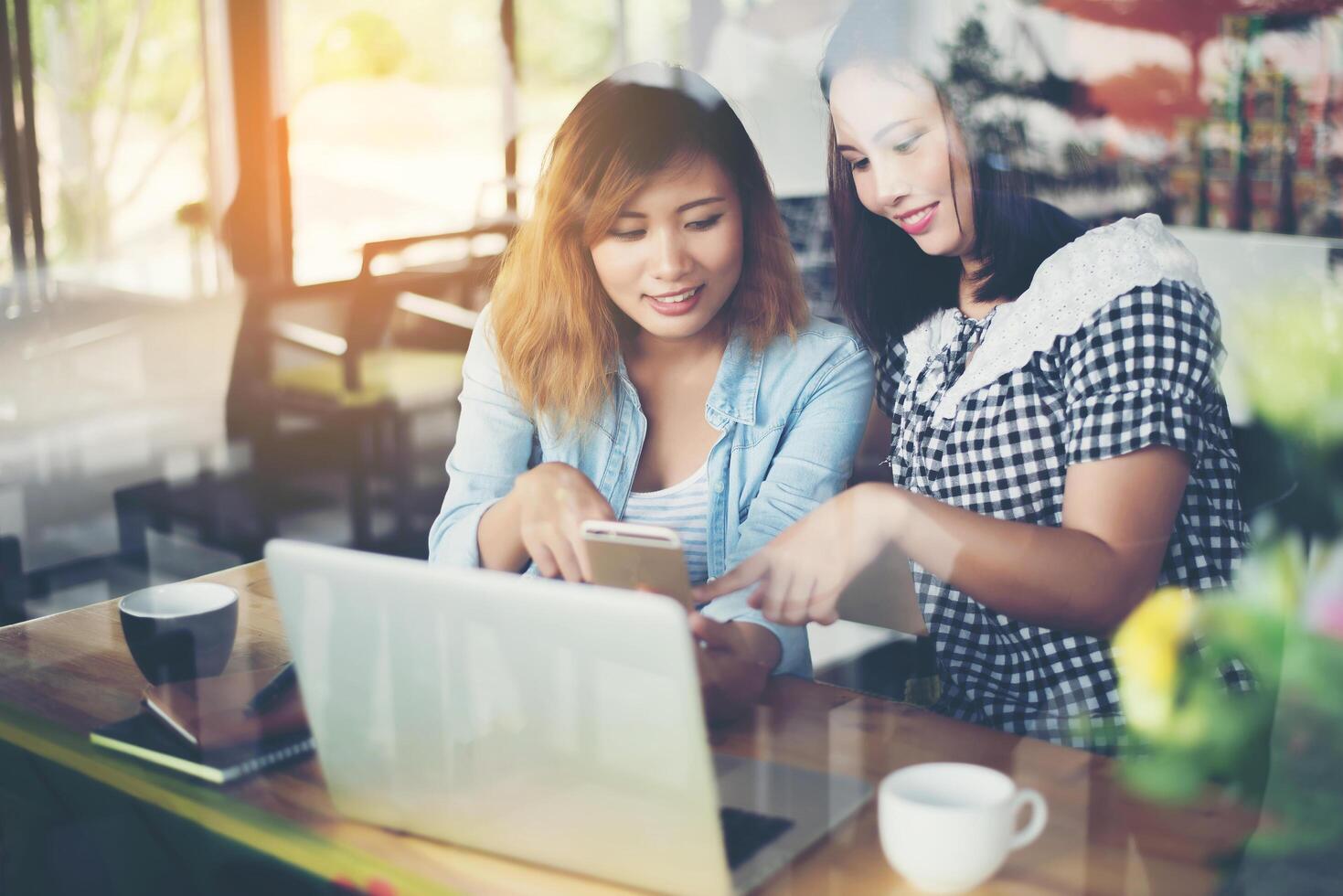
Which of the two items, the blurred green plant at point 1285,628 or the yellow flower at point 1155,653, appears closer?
the blurred green plant at point 1285,628

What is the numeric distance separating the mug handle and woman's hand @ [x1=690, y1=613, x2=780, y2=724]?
7.0 inches

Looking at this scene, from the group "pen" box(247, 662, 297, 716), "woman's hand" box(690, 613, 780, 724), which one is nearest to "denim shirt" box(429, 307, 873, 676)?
"woman's hand" box(690, 613, 780, 724)

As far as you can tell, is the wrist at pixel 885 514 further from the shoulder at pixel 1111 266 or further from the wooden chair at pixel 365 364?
the wooden chair at pixel 365 364

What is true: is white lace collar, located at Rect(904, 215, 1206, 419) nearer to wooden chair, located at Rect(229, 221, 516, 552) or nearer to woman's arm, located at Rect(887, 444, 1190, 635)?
woman's arm, located at Rect(887, 444, 1190, 635)

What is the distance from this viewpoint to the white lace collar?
74 centimetres

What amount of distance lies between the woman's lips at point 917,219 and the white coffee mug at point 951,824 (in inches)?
15.1

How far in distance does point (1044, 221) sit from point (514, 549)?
0.45m

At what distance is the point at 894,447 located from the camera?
3.18 ft

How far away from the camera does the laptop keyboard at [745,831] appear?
632 mm

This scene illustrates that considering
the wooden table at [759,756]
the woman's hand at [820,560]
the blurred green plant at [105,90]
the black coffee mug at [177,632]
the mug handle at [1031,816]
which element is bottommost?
the wooden table at [759,756]

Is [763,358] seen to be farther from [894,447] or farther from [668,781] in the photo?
[668,781]

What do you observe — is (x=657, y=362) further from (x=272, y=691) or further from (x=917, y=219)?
(x=272, y=691)

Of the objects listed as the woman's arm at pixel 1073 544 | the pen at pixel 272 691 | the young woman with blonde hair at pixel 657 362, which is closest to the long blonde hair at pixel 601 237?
the young woman with blonde hair at pixel 657 362

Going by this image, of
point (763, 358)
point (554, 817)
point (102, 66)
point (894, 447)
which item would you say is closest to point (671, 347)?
point (763, 358)
